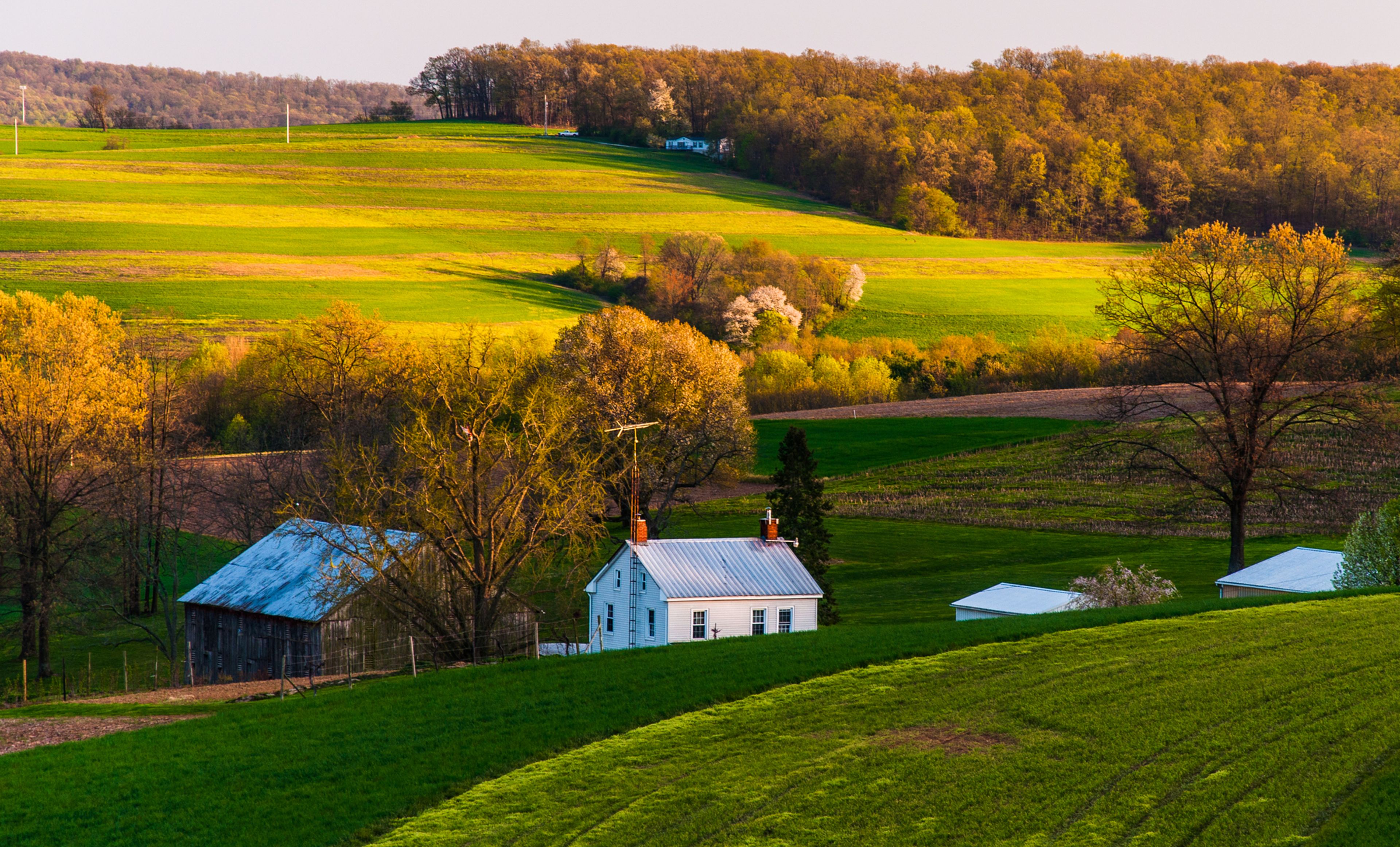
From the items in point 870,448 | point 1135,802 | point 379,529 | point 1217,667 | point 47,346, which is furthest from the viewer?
point 870,448

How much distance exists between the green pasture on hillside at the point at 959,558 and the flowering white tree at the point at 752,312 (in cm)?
4499

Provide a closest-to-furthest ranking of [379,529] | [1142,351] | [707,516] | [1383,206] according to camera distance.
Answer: [379,529] < [1142,351] < [707,516] < [1383,206]

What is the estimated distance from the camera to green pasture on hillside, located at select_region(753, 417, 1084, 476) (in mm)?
73875

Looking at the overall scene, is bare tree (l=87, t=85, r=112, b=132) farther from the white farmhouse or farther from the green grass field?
the green grass field

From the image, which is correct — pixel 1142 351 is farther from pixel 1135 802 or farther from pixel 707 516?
pixel 1135 802

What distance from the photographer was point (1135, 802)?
49.0ft

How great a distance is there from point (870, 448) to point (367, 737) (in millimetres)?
57365

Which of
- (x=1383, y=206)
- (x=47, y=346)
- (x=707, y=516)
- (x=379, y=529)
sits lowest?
(x=707, y=516)

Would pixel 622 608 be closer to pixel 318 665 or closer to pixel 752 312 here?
pixel 318 665

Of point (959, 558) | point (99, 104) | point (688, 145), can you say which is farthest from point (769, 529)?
point (99, 104)

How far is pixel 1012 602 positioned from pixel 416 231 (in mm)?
103619

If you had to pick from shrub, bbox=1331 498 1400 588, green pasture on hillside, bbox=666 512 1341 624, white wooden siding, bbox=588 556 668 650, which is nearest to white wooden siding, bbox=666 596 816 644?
white wooden siding, bbox=588 556 668 650

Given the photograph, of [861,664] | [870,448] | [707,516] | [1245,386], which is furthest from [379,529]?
[870,448]

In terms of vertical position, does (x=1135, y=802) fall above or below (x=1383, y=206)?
below
